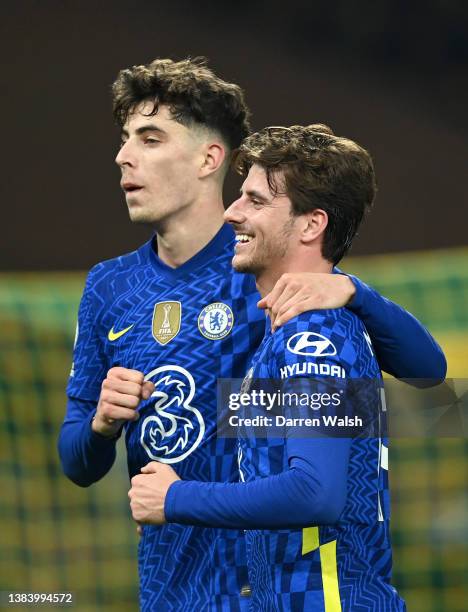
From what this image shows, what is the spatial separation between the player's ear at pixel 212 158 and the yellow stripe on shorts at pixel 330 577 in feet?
3.83

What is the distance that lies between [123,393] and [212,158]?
2.65ft

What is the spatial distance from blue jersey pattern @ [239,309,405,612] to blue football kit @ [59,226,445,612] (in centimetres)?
31

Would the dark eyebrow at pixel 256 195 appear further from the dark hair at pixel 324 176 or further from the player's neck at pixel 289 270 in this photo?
the player's neck at pixel 289 270

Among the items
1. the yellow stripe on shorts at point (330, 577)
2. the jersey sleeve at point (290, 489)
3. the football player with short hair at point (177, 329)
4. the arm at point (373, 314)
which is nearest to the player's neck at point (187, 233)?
the football player with short hair at point (177, 329)

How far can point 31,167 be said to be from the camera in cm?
908

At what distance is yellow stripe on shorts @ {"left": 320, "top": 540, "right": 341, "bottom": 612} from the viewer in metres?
2.35

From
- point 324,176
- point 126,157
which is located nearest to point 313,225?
point 324,176

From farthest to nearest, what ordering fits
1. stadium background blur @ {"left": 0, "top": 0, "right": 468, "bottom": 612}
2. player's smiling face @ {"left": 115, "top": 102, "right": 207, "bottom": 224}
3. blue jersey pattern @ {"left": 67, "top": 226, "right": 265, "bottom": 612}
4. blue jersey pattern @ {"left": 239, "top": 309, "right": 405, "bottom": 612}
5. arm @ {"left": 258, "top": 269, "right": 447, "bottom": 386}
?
stadium background blur @ {"left": 0, "top": 0, "right": 468, "bottom": 612} < player's smiling face @ {"left": 115, "top": 102, "right": 207, "bottom": 224} < blue jersey pattern @ {"left": 67, "top": 226, "right": 265, "bottom": 612} < arm @ {"left": 258, "top": 269, "right": 447, "bottom": 386} < blue jersey pattern @ {"left": 239, "top": 309, "right": 405, "bottom": 612}

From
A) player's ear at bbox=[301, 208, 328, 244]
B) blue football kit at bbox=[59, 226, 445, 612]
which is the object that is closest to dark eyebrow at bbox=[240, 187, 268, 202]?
player's ear at bbox=[301, 208, 328, 244]

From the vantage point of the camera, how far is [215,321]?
2.98 m

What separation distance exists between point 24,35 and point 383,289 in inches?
189

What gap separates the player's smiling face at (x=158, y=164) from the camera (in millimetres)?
3094

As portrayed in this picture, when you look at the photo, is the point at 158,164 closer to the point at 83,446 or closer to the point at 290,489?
the point at 83,446

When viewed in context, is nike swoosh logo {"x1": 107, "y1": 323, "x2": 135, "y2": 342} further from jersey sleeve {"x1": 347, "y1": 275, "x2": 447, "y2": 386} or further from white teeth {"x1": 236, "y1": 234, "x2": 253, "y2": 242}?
jersey sleeve {"x1": 347, "y1": 275, "x2": 447, "y2": 386}
